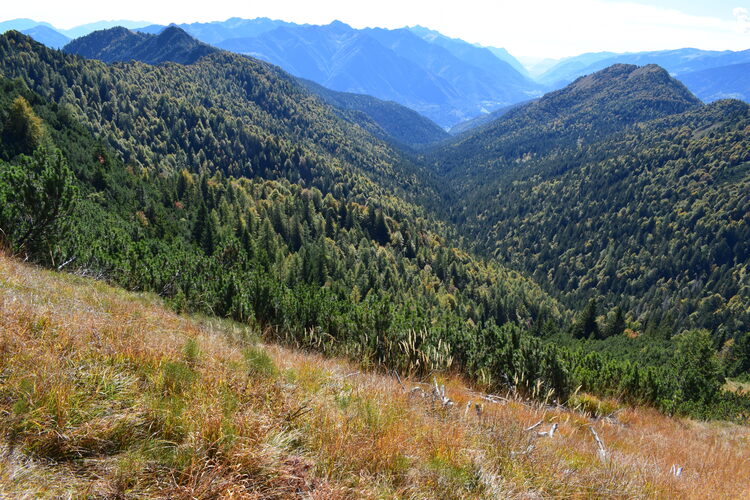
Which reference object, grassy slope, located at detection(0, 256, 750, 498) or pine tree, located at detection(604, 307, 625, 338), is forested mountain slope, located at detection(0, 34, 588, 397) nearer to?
grassy slope, located at detection(0, 256, 750, 498)

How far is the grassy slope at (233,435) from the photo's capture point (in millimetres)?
3867

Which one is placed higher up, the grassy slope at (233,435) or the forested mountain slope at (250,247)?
the grassy slope at (233,435)

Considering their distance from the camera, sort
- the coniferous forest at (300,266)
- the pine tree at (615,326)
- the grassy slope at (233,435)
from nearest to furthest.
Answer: the grassy slope at (233,435), the coniferous forest at (300,266), the pine tree at (615,326)

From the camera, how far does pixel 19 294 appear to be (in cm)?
781

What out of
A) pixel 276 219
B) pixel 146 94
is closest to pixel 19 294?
pixel 276 219

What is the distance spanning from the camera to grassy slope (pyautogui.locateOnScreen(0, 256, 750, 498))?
387cm

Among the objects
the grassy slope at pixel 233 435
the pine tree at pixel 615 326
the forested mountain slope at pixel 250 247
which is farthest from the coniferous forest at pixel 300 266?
the grassy slope at pixel 233 435

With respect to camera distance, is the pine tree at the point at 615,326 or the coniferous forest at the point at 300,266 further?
the pine tree at the point at 615,326

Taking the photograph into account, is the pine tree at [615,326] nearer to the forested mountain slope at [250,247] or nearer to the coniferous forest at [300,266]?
the coniferous forest at [300,266]

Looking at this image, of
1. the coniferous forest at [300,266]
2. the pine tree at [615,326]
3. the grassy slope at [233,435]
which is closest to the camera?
the grassy slope at [233,435]

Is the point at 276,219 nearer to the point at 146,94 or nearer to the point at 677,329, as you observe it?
the point at 146,94

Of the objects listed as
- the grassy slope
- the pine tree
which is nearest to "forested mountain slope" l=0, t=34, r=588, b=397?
the grassy slope

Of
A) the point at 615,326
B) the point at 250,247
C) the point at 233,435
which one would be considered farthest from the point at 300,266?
the point at 615,326

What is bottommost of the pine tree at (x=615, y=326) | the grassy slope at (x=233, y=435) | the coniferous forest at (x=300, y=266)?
the pine tree at (x=615, y=326)
